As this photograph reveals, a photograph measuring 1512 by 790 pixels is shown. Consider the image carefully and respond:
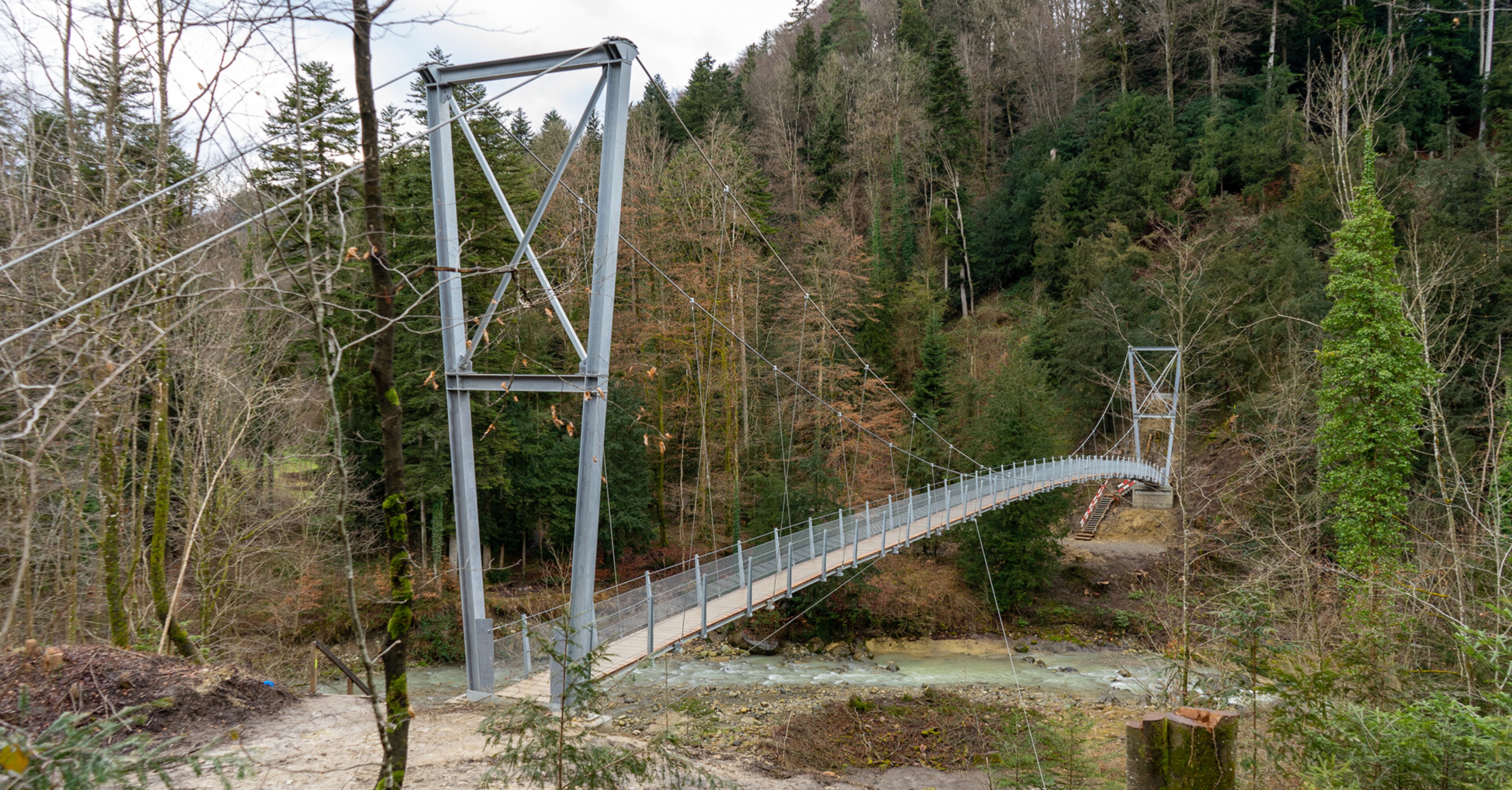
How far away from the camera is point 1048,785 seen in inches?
209

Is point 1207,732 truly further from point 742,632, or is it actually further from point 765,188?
point 765,188

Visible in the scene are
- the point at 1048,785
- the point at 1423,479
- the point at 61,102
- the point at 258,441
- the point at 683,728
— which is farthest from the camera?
the point at 1423,479

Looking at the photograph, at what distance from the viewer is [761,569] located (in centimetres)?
741

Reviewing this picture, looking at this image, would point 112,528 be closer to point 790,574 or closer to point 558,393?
point 558,393

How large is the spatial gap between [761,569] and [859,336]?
11942 millimetres

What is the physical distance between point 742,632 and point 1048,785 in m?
7.85

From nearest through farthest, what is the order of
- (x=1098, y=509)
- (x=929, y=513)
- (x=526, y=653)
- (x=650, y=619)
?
(x=526, y=653)
(x=650, y=619)
(x=929, y=513)
(x=1098, y=509)

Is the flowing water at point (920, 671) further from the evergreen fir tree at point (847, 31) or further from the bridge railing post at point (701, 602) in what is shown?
the evergreen fir tree at point (847, 31)

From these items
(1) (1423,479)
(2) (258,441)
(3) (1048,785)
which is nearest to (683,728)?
(3) (1048,785)

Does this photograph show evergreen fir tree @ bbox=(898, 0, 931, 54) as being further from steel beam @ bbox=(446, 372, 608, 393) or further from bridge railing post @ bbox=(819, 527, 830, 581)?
steel beam @ bbox=(446, 372, 608, 393)

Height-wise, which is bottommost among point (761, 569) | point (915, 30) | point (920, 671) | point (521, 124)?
point (920, 671)

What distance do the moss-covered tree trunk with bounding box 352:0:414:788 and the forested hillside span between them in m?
0.02

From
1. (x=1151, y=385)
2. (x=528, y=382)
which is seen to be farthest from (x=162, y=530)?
(x=1151, y=385)

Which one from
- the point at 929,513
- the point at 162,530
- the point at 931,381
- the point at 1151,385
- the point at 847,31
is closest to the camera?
the point at 162,530
